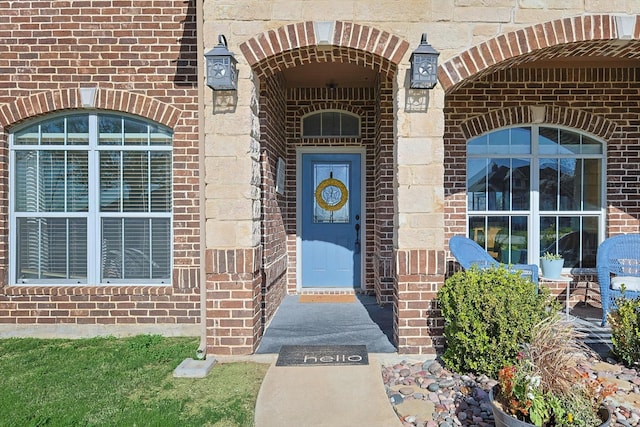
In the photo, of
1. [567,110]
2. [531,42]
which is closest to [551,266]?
[567,110]

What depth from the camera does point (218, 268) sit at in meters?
3.67

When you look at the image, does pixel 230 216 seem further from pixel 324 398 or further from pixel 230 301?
pixel 324 398

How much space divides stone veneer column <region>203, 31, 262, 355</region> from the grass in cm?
33

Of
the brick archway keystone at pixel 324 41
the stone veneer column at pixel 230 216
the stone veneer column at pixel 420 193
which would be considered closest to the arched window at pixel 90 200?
the stone veneer column at pixel 230 216

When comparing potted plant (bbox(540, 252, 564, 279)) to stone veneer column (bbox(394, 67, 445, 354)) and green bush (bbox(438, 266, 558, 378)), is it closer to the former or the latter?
green bush (bbox(438, 266, 558, 378))

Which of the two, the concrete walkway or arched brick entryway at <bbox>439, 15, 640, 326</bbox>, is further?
arched brick entryway at <bbox>439, 15, 640, 326</bbox>

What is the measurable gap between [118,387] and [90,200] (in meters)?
2.37

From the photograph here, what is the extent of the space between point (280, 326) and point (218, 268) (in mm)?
1236

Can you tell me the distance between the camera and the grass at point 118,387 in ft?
8.87

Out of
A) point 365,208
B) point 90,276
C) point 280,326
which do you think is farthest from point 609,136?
point 90,276

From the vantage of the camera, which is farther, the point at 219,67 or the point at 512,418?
the point at 219,67

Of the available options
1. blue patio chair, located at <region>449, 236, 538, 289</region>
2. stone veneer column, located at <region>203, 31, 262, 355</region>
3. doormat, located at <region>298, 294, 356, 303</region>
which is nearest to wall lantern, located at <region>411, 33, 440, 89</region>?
stone veneer column, located at <region>203, 31, 262, 355</region>

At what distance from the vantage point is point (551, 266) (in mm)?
4785

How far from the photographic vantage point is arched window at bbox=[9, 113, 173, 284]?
15.2 feet
